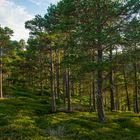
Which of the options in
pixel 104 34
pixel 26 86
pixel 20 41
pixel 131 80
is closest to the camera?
pixel 104 34

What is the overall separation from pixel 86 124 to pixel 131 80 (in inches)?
886

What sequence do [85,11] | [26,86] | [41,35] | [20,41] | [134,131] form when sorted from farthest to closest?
[20,41]
[26,86]
[41,35]
[85,11]
[134,131]

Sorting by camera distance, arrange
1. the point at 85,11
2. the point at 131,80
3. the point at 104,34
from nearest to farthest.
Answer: the point at 104,34
the point at 85,11
the point at 131,80

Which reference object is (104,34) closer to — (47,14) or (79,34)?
(79,34)

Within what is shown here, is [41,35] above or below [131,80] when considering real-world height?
above

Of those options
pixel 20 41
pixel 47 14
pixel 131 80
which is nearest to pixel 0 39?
pixel 47 14

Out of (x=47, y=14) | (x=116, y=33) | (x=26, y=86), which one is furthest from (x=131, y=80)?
(x=26, y=86)

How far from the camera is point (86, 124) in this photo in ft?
87.9

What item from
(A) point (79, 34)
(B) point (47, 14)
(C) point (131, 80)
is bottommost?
(C) point (131, 80)

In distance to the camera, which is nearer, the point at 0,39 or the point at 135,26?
the point at 135,26

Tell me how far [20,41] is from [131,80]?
74.9 metres

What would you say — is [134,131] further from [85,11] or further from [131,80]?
[131,80]

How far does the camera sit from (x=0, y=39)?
5066cm

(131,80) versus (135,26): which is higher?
(135,26)
